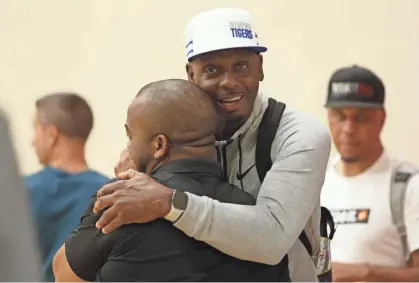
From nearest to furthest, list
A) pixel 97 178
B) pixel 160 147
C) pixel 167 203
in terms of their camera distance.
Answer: pixel 167 203 → pixel 160 147 → pixel 97 178

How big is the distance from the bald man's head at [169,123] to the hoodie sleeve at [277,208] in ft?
0.41

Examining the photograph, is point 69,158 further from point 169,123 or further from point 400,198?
point 169,123

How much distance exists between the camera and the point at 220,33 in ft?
5.62

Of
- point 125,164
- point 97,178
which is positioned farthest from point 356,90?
point 125,164

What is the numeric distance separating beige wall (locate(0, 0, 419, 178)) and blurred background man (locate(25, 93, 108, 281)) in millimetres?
845

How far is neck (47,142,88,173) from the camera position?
316cm

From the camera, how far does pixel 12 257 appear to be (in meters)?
0.75

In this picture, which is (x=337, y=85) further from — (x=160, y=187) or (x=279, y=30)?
(x=160, y=187)

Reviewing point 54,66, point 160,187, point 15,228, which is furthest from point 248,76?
point 54,66

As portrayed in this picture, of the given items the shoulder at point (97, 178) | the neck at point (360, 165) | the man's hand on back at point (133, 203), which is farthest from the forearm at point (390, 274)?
the man's hand on back at point (133, 203)

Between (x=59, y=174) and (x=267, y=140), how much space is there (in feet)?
4.88

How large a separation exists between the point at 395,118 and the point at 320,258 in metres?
2.34

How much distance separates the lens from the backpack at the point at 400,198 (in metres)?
3.02

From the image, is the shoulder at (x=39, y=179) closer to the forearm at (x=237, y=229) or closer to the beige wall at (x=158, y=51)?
the beige wall at (x=158, y=51)
